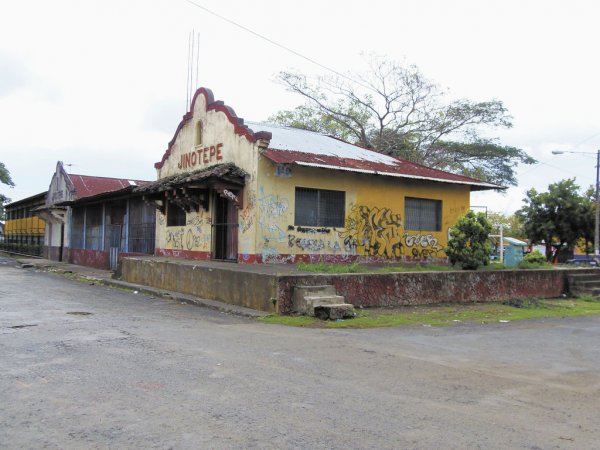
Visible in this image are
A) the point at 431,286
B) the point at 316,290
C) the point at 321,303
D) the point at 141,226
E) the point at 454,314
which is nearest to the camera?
the point at 321,303

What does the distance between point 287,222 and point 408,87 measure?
22.0m

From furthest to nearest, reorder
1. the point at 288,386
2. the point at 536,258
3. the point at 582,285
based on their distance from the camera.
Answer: the point at 536,258 < the point at 582,285 < the point at 288,386

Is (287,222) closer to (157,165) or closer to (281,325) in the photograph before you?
(281,325)

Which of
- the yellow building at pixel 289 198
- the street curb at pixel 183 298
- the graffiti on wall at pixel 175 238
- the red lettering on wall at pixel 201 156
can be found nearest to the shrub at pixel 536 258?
the yellow building at pixel 289 198

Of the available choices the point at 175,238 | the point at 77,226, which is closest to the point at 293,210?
the point at 175,238

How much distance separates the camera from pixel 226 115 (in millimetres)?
17094

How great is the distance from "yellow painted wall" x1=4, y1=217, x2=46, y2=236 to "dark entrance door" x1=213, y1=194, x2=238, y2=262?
28.9 meters

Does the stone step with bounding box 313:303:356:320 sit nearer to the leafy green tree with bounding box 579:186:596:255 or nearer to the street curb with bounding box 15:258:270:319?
the street curb with bounding box 15:258:270:319

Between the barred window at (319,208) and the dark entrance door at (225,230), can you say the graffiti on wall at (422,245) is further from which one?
the dark entrance door at (225,230)

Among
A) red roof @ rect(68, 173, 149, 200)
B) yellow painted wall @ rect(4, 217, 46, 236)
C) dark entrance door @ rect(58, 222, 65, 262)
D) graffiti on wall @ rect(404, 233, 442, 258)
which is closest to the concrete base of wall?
graffiti on wall @ rect(404, 233, 442, 258)

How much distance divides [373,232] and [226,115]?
6001mm

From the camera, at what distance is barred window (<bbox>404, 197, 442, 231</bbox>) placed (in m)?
18.4

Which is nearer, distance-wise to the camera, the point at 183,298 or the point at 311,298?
the point at 311,298

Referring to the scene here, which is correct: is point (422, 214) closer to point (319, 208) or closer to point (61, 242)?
point (319, 208)
